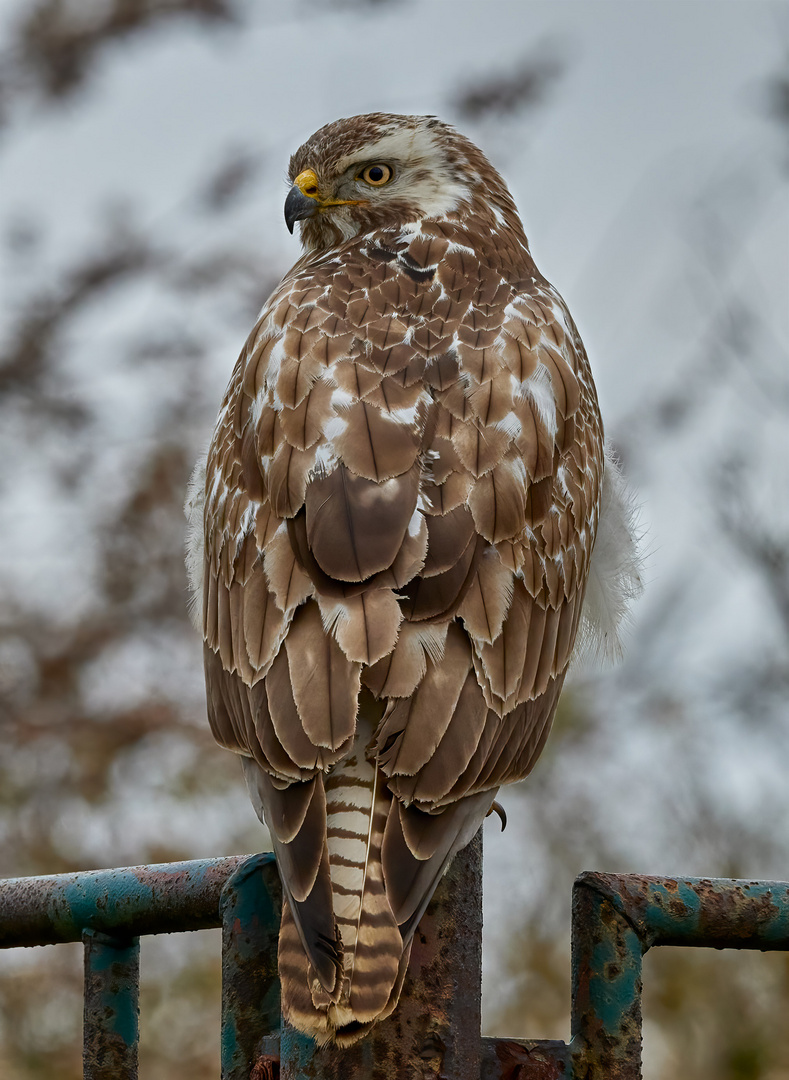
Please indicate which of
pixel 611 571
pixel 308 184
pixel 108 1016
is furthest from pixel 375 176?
pixel 108 1016

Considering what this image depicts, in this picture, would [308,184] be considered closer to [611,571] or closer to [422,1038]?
[611,571]

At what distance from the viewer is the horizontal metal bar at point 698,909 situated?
6.12 ft

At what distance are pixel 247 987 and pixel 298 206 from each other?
8.56 feet

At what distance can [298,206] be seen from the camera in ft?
13.2

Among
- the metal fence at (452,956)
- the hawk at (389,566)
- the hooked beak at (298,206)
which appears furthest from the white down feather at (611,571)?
the metal fence at (452,956)

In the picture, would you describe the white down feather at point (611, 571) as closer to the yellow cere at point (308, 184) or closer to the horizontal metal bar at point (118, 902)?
the yellow cere at point (308, 184)

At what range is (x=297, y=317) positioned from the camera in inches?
119

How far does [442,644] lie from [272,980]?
61 centimetres

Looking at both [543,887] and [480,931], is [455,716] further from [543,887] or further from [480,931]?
[543,887]

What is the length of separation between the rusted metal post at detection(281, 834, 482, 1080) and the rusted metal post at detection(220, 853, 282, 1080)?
136 millimetres

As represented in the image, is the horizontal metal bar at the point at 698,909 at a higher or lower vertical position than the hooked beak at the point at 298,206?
lower

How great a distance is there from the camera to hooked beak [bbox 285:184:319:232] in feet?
13.1

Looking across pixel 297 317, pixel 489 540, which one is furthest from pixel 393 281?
pixel 489 540

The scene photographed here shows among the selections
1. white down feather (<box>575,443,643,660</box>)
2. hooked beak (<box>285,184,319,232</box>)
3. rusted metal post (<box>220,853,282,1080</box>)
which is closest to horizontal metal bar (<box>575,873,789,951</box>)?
rusted metal post (<box>220,853,282,1080</box>)
